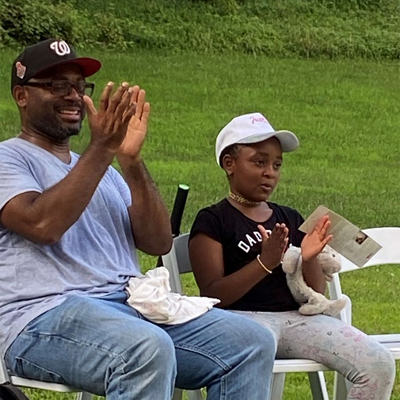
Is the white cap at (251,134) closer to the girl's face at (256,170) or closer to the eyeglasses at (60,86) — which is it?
the girl's face at (256,170)

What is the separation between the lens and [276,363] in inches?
139

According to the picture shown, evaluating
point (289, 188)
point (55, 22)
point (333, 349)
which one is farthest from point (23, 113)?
point (55, 22)

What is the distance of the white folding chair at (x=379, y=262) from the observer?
3.89m

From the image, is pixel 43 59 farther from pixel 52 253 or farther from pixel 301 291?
pixel 301 291

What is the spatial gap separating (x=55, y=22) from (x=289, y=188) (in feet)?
28.1

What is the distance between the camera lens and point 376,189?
1013cm

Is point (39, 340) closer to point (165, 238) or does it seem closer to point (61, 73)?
point (165, 238)

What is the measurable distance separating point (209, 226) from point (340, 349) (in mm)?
647

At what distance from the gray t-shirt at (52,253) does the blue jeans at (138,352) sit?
60 mm

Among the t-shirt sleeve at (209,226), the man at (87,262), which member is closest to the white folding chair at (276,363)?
the t-shirt sleeve at (209,226)

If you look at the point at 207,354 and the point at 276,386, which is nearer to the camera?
the point at 207,354

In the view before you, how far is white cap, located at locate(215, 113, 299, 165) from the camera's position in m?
3.94

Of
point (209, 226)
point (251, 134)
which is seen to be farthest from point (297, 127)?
point (209, 226)

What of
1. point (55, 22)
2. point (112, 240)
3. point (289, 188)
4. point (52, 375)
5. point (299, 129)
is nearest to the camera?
point (52, 375)
